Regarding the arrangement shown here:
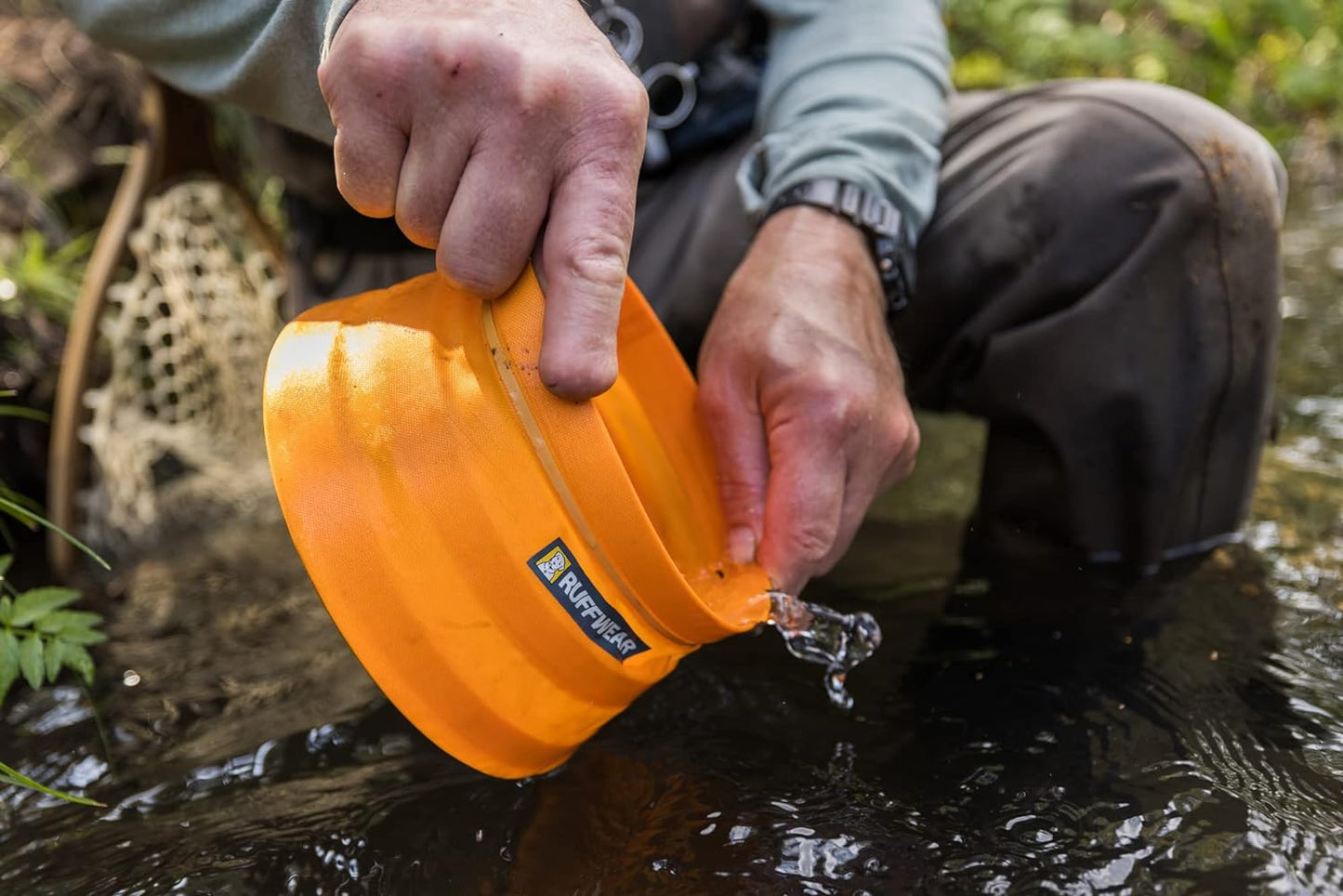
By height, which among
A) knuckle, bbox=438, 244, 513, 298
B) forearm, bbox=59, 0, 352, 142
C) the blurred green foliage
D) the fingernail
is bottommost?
the blurred green foliage

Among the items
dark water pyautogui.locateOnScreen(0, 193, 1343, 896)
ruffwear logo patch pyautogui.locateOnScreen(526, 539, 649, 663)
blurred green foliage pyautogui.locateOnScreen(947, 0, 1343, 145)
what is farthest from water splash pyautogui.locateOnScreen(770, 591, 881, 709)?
blurred green foliage pyautogui.locateOnScreen(947, 0, 1343, 145)

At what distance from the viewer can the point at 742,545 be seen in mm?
1097

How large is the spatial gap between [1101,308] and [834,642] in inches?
20.3

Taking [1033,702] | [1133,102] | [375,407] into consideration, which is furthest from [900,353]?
[375,407]

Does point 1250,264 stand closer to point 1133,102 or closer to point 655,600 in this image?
point 1133,102

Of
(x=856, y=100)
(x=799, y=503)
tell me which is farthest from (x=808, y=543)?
(x=856, y=100)

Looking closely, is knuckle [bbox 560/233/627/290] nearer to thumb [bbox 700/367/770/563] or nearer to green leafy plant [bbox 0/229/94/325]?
thumb [bbox 700/367/770/563]

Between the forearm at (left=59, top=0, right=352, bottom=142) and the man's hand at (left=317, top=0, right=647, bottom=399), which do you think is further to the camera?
the forearm at (left=59, top=0, right=352, bottom=142)

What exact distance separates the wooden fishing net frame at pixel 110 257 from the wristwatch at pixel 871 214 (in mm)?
1205

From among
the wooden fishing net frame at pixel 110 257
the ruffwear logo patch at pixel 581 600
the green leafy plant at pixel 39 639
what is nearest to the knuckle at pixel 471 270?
the ruffwear logo patch at pixel 581 600

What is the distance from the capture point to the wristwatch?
4.15ft

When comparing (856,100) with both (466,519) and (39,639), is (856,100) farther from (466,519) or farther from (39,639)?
(39,639)

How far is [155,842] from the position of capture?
3.36ft

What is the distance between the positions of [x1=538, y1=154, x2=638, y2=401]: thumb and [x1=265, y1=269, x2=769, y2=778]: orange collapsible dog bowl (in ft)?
0.10
